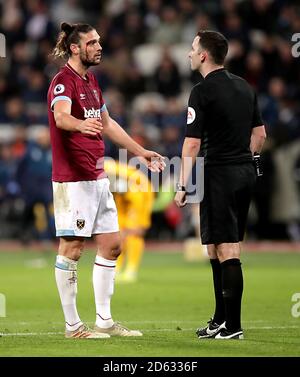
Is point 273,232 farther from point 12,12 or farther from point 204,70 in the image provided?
point 204,70

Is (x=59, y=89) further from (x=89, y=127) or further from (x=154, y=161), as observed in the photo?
(x=154, y=161)

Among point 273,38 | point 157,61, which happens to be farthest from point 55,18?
point 273,38

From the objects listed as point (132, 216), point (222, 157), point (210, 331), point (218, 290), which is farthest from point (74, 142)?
point (132, 216)

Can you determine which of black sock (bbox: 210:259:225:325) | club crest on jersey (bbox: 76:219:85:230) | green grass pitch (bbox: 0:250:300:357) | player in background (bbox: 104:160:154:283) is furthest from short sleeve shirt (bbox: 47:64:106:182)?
player in background (bbox: 104:160:154:283)

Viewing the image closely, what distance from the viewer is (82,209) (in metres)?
8.91

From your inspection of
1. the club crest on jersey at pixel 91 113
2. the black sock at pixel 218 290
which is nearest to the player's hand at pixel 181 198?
the black sock at pixel 218 290

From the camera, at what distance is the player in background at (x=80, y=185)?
8859 mm

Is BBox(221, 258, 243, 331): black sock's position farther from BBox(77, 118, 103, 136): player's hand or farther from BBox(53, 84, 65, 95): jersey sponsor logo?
BBox(53, 84, 65, 95): jersey sponsor logo

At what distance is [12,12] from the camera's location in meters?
24.2

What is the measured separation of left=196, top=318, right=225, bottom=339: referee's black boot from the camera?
895 centimetres

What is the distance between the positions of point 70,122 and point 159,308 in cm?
378

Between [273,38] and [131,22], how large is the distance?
9.87 ft

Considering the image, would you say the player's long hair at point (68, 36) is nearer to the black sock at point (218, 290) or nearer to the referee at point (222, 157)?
the referee at point (222, 157)

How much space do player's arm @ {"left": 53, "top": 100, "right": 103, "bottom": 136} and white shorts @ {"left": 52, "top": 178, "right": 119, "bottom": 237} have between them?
0.64m
